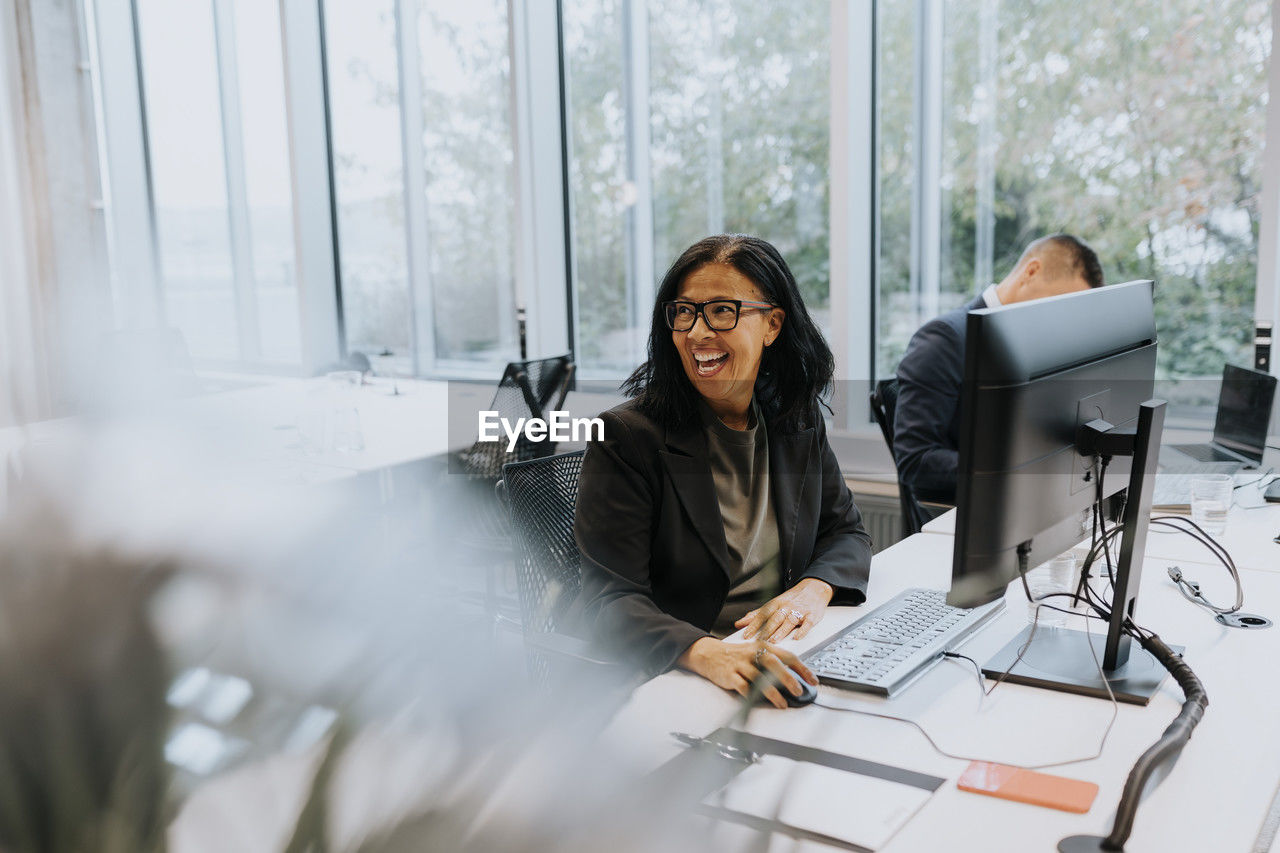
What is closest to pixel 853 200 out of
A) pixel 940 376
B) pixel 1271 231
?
pixel 940 376

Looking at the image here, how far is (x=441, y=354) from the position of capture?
18.0 ft

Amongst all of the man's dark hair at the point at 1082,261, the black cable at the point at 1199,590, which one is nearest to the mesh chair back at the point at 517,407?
the man's dark hair at the point at 1082,261

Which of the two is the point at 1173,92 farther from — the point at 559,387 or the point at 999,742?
the point at 999,742

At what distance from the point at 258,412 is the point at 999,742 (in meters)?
1.19

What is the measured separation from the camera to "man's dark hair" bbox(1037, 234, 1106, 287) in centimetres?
291

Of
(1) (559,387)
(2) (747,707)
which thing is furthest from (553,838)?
(1) (559,387)

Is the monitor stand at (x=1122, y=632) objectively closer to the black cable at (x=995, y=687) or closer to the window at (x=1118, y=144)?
the black cable at (x=995, y=687)

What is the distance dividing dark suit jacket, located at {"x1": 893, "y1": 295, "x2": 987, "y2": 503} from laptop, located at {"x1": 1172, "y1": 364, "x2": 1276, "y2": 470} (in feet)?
2.29

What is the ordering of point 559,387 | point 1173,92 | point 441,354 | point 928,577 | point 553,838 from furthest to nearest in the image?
point 441,354
point 559,387
point 1173,92
point 928,577
point 553,838

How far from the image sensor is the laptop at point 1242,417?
2.71 m

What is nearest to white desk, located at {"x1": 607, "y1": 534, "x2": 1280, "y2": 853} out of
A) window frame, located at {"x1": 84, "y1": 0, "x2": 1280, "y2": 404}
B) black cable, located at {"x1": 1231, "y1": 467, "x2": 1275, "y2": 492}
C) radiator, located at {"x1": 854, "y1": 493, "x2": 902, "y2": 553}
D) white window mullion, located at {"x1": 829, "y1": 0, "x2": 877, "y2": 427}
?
black cable, located at {"x1": 1231, "y1": 467, "x2": 1275, "y2": 492}

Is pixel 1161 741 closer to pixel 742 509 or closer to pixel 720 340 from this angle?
pixel 742 509

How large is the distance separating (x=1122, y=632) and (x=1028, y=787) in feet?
1.39

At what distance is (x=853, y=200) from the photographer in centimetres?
394
